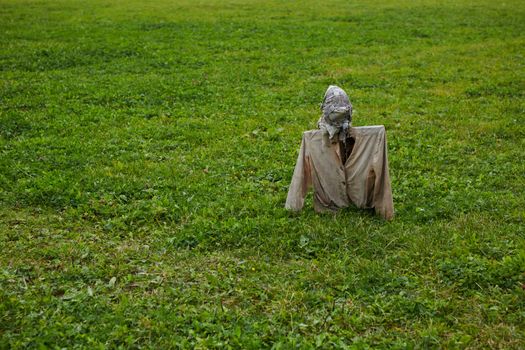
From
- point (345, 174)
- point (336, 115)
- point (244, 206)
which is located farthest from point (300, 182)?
point (336, 115)

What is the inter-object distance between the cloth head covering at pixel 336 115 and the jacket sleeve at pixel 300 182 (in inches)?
18.8

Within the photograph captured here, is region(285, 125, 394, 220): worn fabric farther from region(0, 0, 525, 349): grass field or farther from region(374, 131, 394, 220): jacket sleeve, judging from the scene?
region(0, 0, 525, 349): grass field

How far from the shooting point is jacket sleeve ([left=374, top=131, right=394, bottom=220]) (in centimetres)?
853

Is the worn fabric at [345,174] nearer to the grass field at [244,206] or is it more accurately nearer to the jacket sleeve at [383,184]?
the jacket sleeve at [383,184]

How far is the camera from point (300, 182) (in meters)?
8.91

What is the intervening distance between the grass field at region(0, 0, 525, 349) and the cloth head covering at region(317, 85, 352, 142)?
1.26 m

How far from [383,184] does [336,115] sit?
4.07 ft

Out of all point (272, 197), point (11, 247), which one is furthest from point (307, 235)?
point (11, 247)

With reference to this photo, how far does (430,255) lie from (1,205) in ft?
22.3

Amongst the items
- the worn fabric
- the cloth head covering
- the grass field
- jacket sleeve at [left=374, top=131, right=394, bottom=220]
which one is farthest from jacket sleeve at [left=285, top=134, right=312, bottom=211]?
jacket sleeve at [left=374, top=131, right=394, bottom=220]

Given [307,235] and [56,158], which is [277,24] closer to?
[56,158]

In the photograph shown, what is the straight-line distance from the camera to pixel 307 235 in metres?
8.34

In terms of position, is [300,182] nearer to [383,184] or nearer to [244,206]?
[244,206]

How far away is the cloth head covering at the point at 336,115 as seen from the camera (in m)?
8.46
